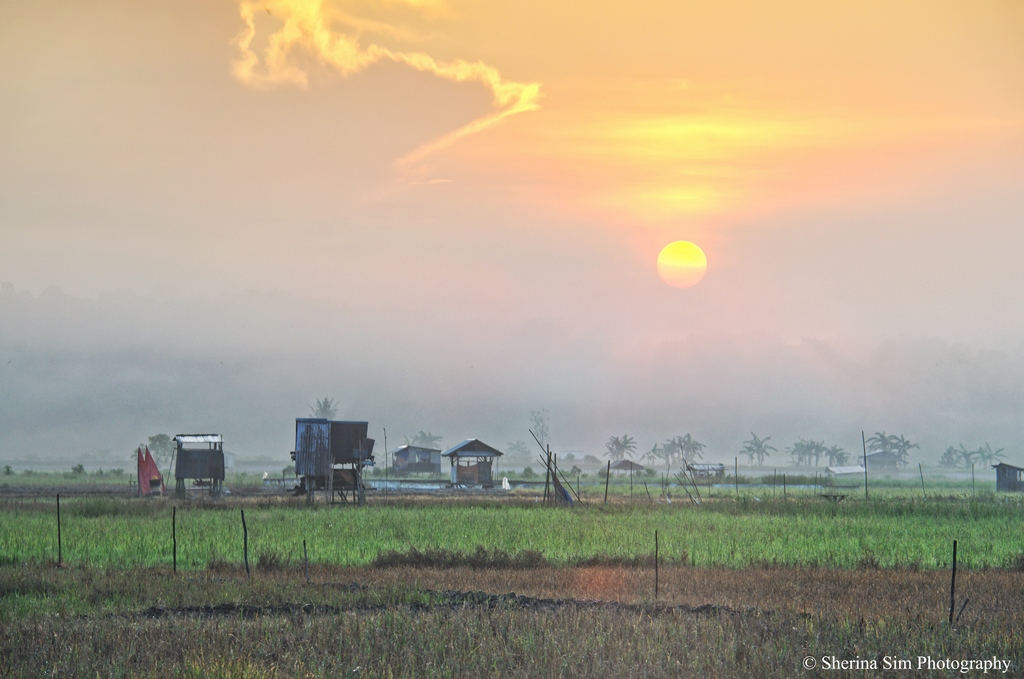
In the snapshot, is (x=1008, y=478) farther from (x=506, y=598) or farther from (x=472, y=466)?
(x=506, y=598)

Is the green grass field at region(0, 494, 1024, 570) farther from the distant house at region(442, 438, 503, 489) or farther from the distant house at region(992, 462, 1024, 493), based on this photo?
the distant house at region(992, 462, 1024, 493)

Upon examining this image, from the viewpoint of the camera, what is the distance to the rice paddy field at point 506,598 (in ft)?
40.4

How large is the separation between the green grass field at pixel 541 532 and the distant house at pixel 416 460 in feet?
241

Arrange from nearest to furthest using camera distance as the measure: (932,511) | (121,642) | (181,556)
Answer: (121,642), (181,556), (932,511)

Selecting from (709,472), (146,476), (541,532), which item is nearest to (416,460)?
(709,472)

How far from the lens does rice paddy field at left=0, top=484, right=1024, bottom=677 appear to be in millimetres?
12312

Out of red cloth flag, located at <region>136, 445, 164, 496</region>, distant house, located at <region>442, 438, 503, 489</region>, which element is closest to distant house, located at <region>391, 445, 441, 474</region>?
distant house, located at <region>442, 438, 503, 489</region>

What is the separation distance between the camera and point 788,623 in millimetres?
14500

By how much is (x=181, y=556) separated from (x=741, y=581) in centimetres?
1505

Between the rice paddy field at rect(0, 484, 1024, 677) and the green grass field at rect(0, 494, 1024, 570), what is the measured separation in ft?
0.58

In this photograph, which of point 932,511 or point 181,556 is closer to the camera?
point 181,556

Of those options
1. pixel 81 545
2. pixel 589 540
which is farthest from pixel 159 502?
pixel 589 540

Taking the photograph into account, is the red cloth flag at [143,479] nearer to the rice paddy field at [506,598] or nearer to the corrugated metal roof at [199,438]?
the corrugated metal roof at [199,438]

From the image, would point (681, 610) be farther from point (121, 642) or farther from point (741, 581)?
point (121, 642)
